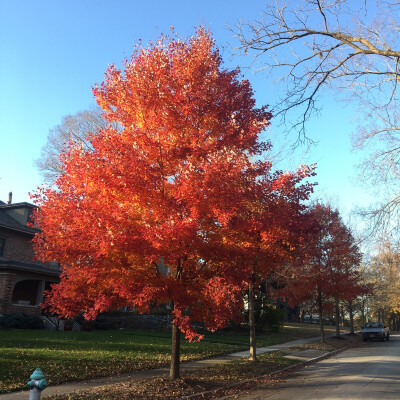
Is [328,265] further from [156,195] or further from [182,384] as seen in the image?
[156,195]

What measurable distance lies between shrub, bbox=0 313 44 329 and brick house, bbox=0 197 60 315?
1681 millimetres

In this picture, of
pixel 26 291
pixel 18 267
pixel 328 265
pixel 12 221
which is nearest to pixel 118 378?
pixel 18 267

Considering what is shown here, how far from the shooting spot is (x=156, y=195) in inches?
328

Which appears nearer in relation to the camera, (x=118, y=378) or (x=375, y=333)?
(x=118, y=378)

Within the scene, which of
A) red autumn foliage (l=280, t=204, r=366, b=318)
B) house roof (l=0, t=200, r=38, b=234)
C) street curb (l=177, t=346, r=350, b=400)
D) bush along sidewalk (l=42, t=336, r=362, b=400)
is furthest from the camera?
house roof (l=0, t=200, r=38, b=234)

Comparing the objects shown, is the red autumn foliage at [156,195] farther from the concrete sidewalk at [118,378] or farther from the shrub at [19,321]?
the shrub at [19,321]

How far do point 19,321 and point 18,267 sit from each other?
339 centimetres

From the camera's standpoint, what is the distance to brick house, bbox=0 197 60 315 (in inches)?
857

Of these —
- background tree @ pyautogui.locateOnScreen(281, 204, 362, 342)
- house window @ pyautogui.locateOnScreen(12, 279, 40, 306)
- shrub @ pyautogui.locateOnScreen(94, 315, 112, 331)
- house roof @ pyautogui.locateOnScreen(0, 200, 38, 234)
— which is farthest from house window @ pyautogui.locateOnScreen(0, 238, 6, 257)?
background tree @ pyautogui.locateOnScreen(281, 204, 362, 342)

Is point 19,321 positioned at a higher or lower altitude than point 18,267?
lower

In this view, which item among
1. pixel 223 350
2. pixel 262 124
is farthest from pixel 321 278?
pixel 262 124

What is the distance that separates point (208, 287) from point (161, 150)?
3.45 metres

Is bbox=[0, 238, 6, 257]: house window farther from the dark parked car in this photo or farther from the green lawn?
the dark parked car

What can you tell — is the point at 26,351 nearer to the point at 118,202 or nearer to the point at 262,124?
the point at 118,202
